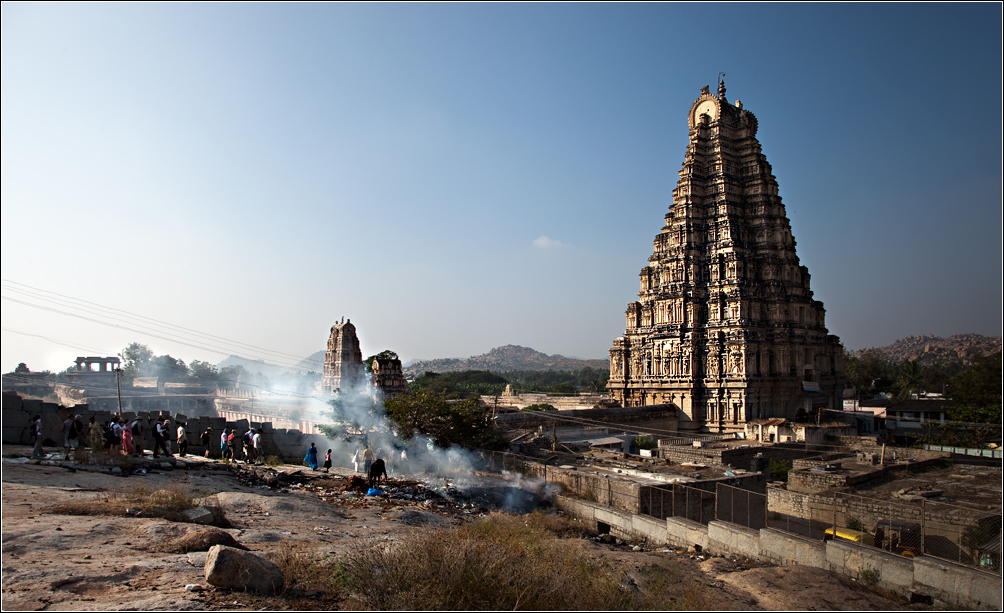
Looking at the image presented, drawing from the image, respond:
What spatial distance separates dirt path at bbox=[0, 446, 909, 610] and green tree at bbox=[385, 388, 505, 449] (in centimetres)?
557

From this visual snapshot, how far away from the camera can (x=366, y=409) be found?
23484 millimetres

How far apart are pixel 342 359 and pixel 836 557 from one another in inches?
1825

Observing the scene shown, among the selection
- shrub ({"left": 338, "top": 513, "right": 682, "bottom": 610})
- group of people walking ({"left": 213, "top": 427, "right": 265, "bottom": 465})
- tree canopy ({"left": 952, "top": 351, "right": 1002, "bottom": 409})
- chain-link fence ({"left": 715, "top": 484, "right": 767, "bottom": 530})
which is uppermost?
tree canopy ({"left": 952, "top": 351, "right": 1002, "bottom": 409})

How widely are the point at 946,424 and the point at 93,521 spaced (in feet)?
97.7

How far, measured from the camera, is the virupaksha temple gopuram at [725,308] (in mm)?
32938

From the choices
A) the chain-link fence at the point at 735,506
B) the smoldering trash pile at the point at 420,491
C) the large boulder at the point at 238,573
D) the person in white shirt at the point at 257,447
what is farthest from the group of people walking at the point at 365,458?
the large boulder at the point at 238,573

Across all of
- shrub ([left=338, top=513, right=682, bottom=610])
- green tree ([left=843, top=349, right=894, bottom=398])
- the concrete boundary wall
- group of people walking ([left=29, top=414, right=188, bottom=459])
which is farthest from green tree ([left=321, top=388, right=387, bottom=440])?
green tree ([left=843, top=349, right=894, bottom=398])

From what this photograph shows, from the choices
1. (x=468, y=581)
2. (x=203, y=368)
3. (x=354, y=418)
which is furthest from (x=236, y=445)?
(x=203, y=368)

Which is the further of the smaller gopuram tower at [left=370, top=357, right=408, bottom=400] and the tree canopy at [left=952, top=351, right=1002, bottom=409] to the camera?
the smaller gopuram tower at [left=370, top=357, right=408, bottom=400]

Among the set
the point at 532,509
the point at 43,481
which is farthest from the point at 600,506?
the point at 43,481

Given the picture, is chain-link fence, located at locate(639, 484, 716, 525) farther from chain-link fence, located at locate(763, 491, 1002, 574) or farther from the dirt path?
the dirt path

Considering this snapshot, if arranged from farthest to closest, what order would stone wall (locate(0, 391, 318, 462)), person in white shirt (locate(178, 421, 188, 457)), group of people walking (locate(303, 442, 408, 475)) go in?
group of people walking (locate(303, 442, 408, 475)) → person in white shirt (locate(178, 421, 188, 457)) → stone wall (locate(0, 391, 318, 462))

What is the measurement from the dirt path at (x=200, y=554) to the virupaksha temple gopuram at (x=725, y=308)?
21944 mm

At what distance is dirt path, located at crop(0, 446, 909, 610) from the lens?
636cm
